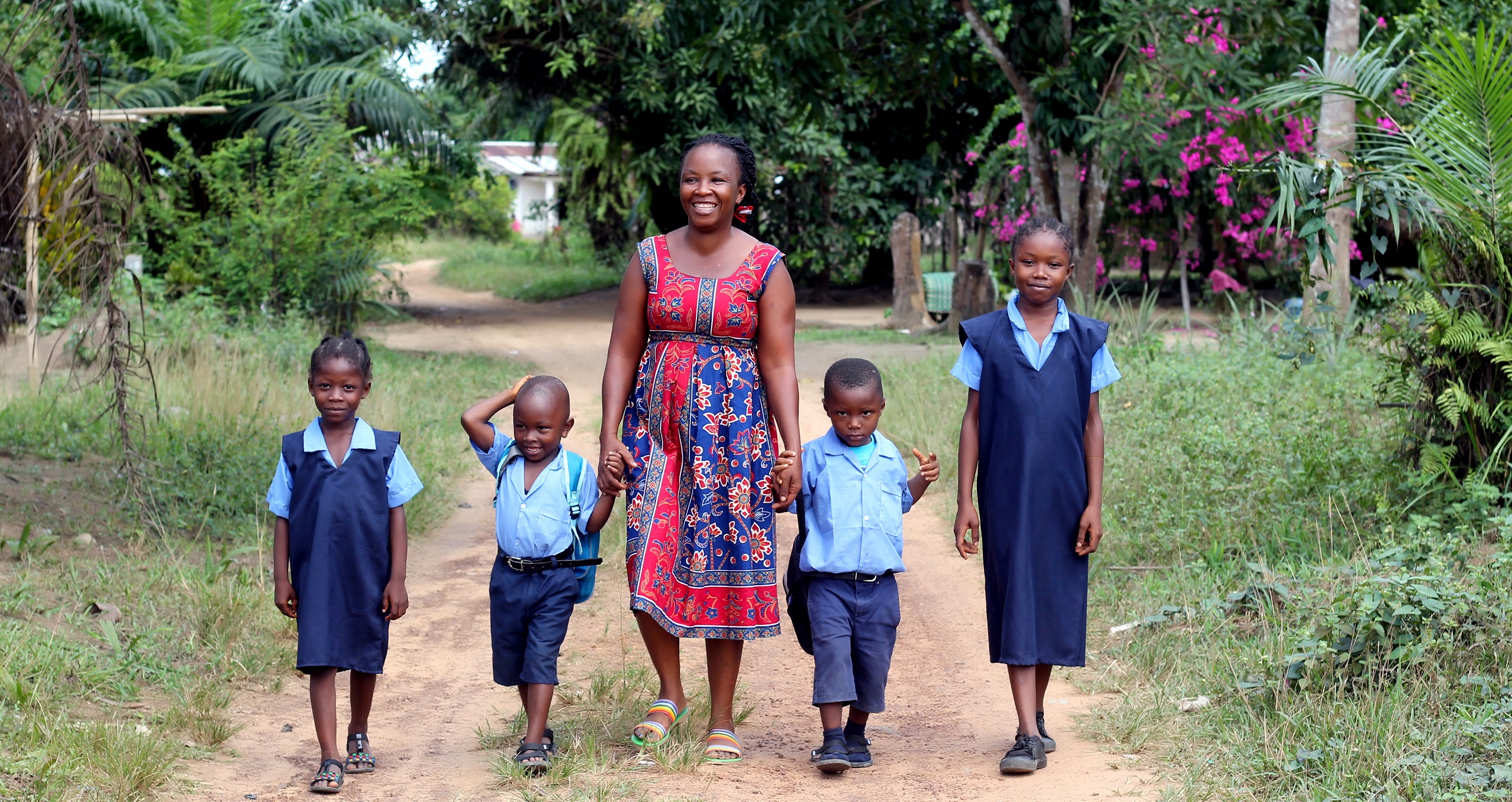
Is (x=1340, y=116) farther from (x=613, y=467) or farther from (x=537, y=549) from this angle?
(x=537, y=549)

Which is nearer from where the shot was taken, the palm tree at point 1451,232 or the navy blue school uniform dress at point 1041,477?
the navy blue school uniform dress at point 1041,477

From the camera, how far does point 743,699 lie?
451cm

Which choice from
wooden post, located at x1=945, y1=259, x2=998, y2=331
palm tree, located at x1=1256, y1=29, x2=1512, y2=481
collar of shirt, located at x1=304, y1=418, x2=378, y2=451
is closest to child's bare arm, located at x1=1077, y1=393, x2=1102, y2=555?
palm tree, located at x1=1256, y1=29, x2=1512, y2=481

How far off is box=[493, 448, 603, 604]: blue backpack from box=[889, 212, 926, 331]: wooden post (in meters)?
12.8

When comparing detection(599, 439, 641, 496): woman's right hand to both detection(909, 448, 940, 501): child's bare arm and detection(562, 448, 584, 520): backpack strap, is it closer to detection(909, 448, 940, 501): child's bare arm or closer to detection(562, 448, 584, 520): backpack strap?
detection(562, 448, 584, 520): backpack strap

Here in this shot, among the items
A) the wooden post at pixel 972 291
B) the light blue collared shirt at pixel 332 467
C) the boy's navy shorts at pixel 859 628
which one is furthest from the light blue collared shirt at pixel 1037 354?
the wooden post at pixel 972 291

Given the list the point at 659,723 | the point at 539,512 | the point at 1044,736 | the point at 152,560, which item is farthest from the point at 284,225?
the point at 1044,736

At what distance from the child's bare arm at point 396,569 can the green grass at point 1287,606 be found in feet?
6.69

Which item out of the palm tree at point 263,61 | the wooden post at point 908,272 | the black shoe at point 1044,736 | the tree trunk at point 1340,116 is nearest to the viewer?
the black shoe at point 1044,736

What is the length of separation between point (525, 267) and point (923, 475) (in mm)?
25451

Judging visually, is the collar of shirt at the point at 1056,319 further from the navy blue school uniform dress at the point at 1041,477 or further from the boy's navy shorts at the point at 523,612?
the boy's navy shorts at the point at 523,612

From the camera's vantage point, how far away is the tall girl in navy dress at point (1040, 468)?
146 inches

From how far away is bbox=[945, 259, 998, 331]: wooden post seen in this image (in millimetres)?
14031

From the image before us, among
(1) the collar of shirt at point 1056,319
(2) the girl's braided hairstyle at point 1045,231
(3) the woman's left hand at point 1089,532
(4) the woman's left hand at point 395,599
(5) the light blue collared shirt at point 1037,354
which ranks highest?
(2) the girl's braided hairstyle at point 1045,231
